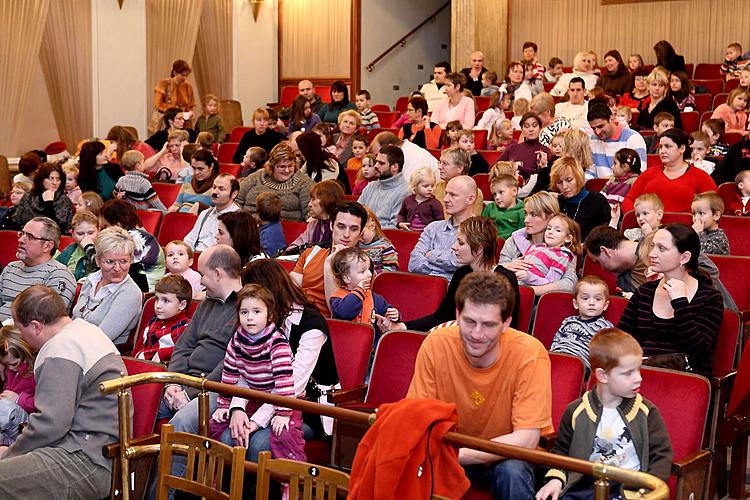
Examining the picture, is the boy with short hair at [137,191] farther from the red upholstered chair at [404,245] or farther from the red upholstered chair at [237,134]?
the red upholstered chair at [237,134]

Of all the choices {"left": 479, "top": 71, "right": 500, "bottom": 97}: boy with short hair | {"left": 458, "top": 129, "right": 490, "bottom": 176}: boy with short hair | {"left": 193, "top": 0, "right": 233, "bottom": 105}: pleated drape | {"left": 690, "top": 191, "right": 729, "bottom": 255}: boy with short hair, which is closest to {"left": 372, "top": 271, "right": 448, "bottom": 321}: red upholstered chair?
{"left": 690, "top": 191, "right": 729, "bottom": 255}: boy with short hair

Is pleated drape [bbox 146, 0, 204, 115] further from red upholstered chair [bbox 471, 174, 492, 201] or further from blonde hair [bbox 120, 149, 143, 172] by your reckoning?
red upholstered chair [bbox 471, 174, 492, 201]

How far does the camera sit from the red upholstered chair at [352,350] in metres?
Result: 3.73

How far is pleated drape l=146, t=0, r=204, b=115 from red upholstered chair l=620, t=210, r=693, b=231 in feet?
24.2

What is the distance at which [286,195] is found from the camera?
637 cm

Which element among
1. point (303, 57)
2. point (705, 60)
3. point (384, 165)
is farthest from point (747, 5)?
point (384, 165)

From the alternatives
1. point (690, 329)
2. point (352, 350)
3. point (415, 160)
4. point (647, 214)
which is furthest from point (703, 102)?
point (352, 350)

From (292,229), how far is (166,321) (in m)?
1.80

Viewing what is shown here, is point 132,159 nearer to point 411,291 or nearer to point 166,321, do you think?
point 166,321

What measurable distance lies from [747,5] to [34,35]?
24.9 feet

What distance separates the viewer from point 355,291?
13.6ft

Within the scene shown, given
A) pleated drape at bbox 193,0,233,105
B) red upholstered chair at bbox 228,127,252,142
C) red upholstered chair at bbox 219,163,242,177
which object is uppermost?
pleated drape at bbox 193,0,233,105

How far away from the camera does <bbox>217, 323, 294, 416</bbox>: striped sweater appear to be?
3328 millimetres

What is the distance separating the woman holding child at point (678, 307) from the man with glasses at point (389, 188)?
2.62 meters
